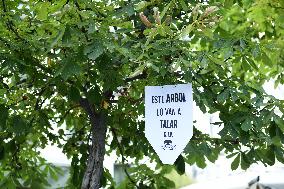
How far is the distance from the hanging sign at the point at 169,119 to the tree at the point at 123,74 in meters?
0.10

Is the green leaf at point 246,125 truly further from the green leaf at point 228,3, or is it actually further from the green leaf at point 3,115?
the green leaf at point 3,115

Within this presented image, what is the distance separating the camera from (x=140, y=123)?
3.05 m

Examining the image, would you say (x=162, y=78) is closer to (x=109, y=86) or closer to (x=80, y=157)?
(x=109, y=86)

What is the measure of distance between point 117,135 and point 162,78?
115 cm

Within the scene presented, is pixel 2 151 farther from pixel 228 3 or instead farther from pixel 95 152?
pixel 228 3

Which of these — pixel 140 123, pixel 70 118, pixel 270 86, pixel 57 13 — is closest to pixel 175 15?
pixel 140 123

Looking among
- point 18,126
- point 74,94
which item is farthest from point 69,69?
point 18,126

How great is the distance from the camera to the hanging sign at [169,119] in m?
1.97

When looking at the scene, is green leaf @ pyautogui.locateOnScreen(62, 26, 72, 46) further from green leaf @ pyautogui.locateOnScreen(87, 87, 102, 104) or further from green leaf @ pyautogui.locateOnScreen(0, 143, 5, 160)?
green leaf @ pyautogui.locateOnScreen(0, 143, 5, 160)

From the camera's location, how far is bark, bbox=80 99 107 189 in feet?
8.66

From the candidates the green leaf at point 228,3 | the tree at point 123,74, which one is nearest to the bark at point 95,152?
the tree at point 123,74

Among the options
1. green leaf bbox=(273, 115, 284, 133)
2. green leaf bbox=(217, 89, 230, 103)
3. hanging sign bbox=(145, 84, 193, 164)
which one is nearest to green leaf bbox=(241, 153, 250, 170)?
green leaf bbox=(273, 115, 284, 133)

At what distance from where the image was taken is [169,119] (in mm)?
1999

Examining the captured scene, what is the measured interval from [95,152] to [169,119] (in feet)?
2.66
